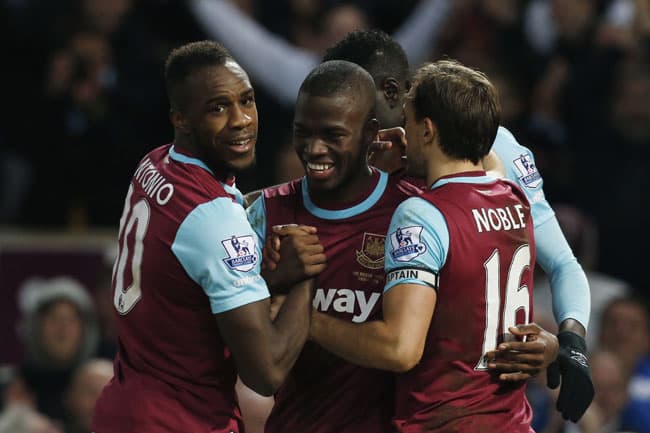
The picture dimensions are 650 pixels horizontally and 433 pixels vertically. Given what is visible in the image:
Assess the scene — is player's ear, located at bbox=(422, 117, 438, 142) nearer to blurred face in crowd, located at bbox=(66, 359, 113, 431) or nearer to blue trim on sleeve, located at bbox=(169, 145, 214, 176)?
blue trim on sleeve, located at bbox=(169, 145, 214, 176)

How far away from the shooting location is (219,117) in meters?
4.39

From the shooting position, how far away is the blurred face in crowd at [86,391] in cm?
757

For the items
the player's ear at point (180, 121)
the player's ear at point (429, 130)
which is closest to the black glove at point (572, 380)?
the player's ear at point (429, 130)

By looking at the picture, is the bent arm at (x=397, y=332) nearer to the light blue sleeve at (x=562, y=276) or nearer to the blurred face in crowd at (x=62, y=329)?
the light blue sleeve at (x=562, y=276)

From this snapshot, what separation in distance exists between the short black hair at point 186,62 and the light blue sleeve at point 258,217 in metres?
0.47

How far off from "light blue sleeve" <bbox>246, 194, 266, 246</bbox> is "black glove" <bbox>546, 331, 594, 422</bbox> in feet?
3.61

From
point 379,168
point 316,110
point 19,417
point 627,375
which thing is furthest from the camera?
point 627,375

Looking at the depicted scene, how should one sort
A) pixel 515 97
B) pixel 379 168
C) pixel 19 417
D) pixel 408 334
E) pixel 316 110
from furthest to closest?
pixel 515 97
pixel 19 417
pixel 379 168
pixel 316 110
pixel 408 334

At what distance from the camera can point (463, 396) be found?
14.0ft

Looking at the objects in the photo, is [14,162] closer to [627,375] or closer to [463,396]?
[627,375]

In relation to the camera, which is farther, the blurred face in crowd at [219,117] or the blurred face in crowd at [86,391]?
the blurred face in crowd at [86,391]

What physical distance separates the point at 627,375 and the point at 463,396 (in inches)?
161

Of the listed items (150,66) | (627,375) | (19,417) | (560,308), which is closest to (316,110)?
(560,308)

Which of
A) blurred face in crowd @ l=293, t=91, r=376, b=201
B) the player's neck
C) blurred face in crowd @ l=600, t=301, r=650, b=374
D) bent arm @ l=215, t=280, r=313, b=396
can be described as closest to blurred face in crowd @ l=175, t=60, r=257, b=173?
blurred face in crowd @ l=293, t=91, r=376, b=201
